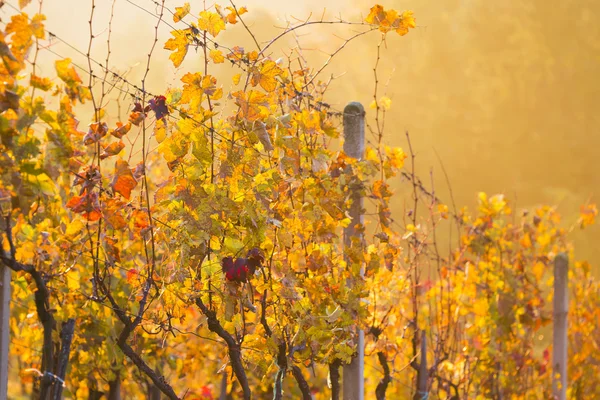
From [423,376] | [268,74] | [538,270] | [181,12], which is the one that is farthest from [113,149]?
[538,270]

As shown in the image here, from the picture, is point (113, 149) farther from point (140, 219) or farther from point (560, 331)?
point (560, 331)

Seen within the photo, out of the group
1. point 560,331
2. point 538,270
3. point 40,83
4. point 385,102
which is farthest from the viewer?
point 538,270

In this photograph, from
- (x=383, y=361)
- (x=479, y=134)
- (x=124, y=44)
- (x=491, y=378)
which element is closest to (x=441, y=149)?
(x=479, y=134)

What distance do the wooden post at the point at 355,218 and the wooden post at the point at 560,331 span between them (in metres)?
3.87

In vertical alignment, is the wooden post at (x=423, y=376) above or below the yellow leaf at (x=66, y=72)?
below

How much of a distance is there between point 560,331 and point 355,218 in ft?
13.6

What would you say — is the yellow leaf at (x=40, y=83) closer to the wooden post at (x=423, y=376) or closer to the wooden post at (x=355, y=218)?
the wooden post at (x=355, y=218)

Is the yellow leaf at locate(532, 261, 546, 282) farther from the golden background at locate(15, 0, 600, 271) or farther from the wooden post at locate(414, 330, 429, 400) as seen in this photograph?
the golden background at locate(15, 0, 600, 271)

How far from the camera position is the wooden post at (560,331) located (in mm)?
7430

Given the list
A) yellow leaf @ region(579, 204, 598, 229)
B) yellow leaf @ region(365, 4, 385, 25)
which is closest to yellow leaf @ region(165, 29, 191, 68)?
yellow leaf @ region(365, 4, 385, 25)

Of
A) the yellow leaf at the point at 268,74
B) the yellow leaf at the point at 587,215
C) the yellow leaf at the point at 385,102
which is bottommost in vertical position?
the yellow leaf at the point at 268,74

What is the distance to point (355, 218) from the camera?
4109 millimetres

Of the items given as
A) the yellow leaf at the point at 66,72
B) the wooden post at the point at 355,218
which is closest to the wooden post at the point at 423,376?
the wooden post at the point at 355,218

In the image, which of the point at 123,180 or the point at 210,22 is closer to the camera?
the point at 123,180
